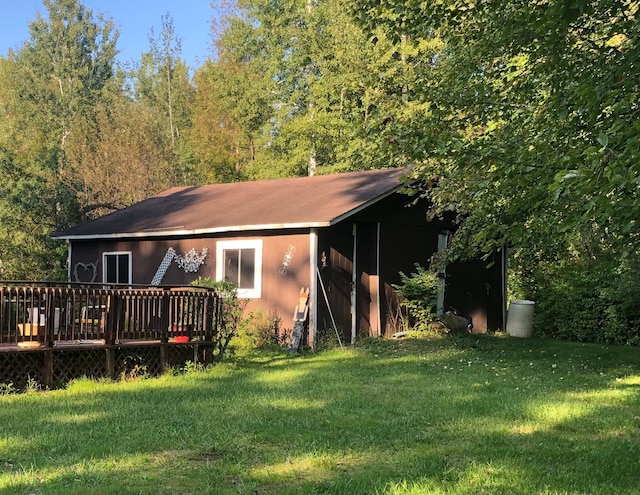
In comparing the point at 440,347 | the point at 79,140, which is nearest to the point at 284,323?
the point at 440,347

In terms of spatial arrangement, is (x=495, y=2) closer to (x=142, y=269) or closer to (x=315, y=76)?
(x=142, y=269)

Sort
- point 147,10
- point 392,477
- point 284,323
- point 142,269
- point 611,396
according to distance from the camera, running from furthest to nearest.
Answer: point 147,10, point 142,269, point 284,323, point 611,396, point 392,477

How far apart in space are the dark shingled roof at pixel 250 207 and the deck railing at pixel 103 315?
2.86 m

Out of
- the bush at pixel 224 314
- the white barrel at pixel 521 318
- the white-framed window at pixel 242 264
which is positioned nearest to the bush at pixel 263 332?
the white-framed window at pixel 242 264

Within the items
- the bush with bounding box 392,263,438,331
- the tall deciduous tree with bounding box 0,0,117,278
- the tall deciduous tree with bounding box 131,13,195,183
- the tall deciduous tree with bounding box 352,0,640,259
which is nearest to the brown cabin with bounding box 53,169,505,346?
the bush with bounding box 392,263,438,331

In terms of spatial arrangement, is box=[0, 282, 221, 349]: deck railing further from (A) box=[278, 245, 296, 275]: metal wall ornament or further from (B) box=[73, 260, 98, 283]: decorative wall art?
(B) box=[73, 260, 98, 283]: decorative wall art

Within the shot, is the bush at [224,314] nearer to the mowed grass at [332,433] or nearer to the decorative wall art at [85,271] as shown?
the mowed grass at [332,433]

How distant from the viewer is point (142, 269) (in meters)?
14.4

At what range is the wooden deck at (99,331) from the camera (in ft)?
24.7

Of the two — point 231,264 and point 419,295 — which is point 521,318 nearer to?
point 419,295

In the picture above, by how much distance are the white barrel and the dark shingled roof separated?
13.9ft

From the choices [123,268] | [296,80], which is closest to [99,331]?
[123,268]

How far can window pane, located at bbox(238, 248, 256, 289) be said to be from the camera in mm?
12617

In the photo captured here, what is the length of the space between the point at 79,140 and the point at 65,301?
24287 millimetres
